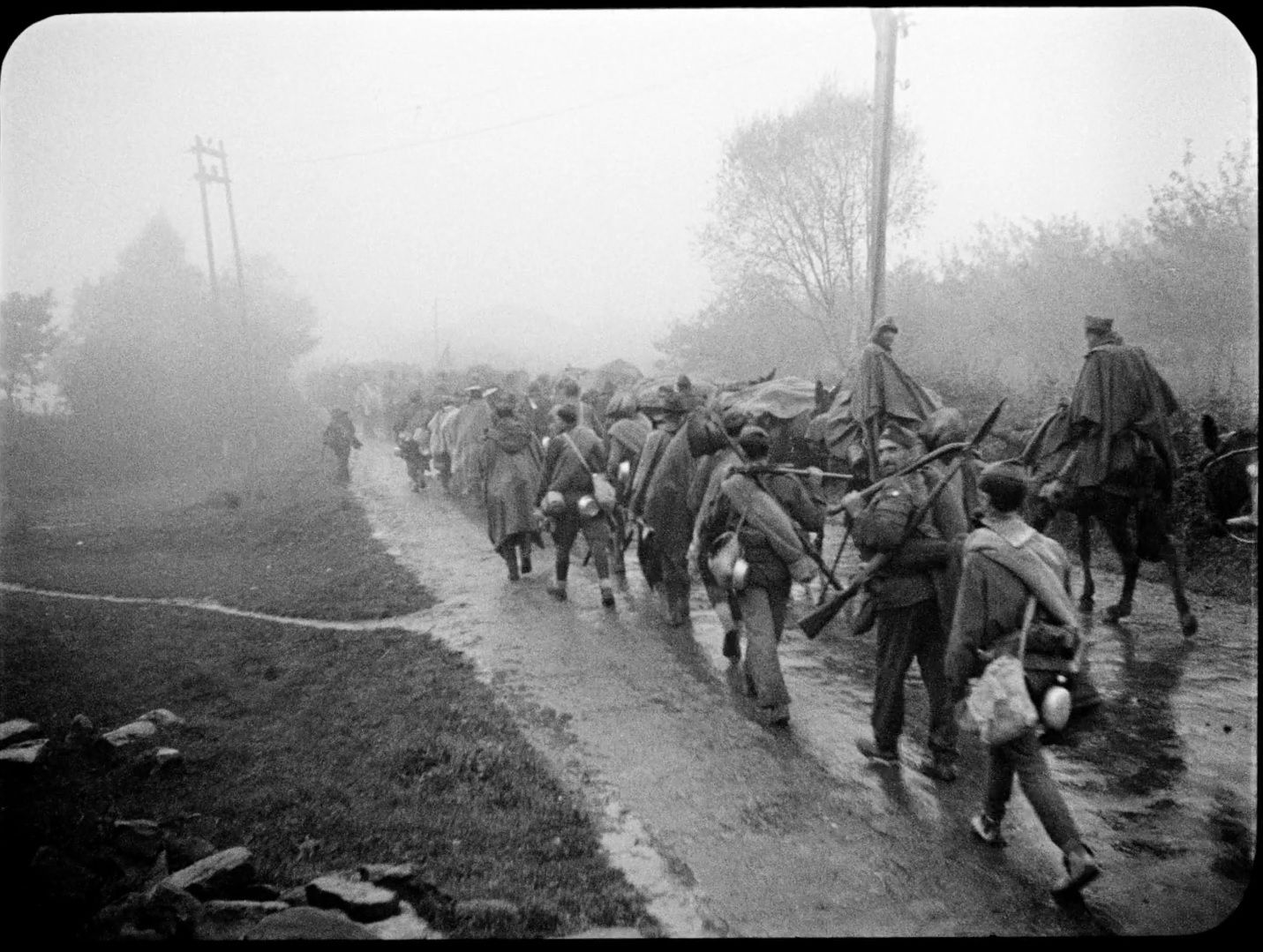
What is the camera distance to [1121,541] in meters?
6.12

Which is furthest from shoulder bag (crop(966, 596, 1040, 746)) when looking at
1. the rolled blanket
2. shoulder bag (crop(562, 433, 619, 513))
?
shoulder bag (crop(562, 433, 619, 513))

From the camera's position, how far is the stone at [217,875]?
11.3 ft

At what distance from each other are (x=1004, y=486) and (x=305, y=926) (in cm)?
346

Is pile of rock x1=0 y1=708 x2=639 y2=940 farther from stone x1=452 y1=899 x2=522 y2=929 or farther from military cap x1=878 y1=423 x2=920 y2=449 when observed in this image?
military cap x1=878 y1=423 x2=920 y2=449

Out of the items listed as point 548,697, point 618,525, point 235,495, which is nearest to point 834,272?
point 618,525

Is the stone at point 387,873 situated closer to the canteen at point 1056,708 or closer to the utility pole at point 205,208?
the canteen at point 1056,708

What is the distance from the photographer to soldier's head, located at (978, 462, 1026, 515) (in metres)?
3.46

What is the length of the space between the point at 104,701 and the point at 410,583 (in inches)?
140

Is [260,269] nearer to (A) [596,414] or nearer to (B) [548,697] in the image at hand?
(A) [596,414]

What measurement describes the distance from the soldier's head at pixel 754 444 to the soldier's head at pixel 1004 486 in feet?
5.33

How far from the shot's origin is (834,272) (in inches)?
757

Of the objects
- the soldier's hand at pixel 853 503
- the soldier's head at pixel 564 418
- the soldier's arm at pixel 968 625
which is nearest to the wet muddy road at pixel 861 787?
the soldier's arm at pixel 968 625

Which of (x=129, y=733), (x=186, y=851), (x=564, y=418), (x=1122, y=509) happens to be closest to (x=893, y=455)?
(x=1122, y=509)

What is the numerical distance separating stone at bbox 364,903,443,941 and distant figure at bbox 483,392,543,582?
5483mm
